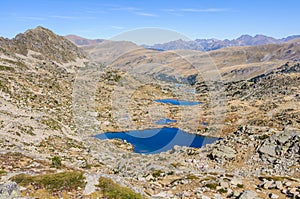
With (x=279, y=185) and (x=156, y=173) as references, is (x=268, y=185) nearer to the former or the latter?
(x=279, y=185)

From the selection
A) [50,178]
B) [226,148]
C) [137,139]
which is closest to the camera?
[50,178]

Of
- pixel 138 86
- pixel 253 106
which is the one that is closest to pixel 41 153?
pixel 253 106

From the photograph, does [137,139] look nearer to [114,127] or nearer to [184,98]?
[114,127]

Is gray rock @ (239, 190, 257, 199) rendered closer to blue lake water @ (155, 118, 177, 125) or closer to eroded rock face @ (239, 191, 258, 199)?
eroded rock face @ (239, 191, 258, 199)

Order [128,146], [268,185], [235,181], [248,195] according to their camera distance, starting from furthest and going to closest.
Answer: [128,146] < [235,181] < [268,185] < [248,195]

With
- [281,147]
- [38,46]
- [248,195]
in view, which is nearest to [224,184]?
[248,195]

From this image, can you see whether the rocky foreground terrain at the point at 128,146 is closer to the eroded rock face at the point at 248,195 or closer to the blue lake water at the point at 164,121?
the eroded rock face at the point at 248,195

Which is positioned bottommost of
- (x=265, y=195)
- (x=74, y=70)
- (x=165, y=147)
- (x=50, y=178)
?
(x=165, y=147)
